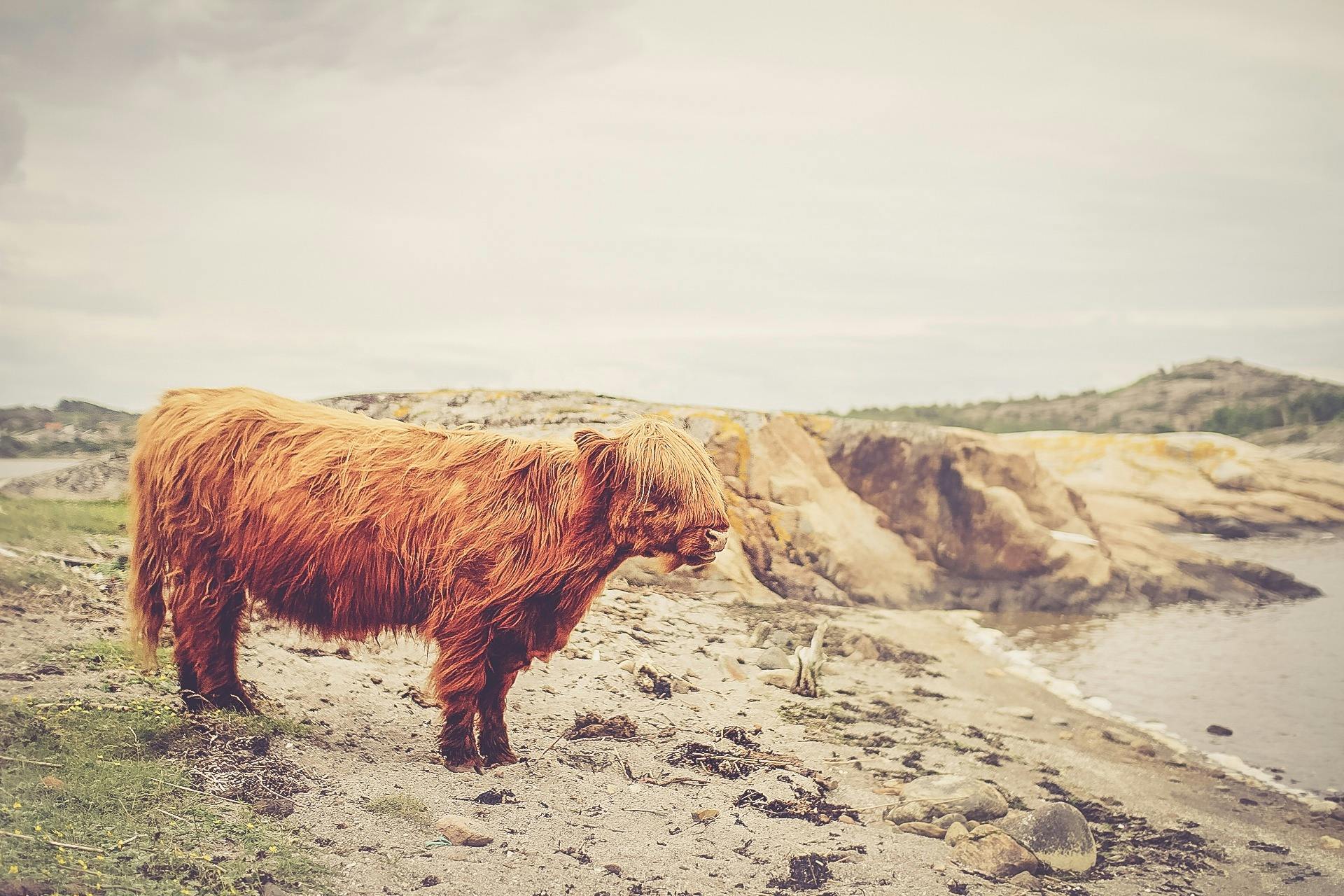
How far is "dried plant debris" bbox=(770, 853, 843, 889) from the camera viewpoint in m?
4.35

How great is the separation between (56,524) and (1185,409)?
1929 inches

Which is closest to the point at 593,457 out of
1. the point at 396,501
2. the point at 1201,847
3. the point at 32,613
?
the point at 396,501

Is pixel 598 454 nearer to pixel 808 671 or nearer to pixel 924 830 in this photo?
pixel 924 830

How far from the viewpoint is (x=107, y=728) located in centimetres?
455

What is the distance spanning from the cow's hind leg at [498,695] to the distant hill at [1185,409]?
34.2m

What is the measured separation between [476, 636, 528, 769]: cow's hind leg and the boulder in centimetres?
261

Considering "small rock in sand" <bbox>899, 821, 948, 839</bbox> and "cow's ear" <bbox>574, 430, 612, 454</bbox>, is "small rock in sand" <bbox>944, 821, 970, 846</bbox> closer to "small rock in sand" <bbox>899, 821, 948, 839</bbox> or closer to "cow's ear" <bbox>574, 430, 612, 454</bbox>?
"small rock in sand" <bbox>899, 821, 948, 839</bbox>

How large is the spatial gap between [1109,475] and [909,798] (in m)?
26.0

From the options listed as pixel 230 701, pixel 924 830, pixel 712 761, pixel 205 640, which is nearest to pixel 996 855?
pixel 924 830

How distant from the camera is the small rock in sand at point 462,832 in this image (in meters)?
4.23

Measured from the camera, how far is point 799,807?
5.29 m

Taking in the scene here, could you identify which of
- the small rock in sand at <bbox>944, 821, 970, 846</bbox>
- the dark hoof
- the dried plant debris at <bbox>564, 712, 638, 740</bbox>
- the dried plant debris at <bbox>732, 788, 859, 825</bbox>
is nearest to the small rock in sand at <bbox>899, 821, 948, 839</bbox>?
the small rock in sand at <bbox>944, 821, 970, 846</bbox>

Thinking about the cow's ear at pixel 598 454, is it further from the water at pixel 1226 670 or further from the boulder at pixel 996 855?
the water at pixel 1226 670

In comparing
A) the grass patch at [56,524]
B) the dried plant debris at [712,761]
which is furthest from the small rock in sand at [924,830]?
the grass patch at [56,524]
